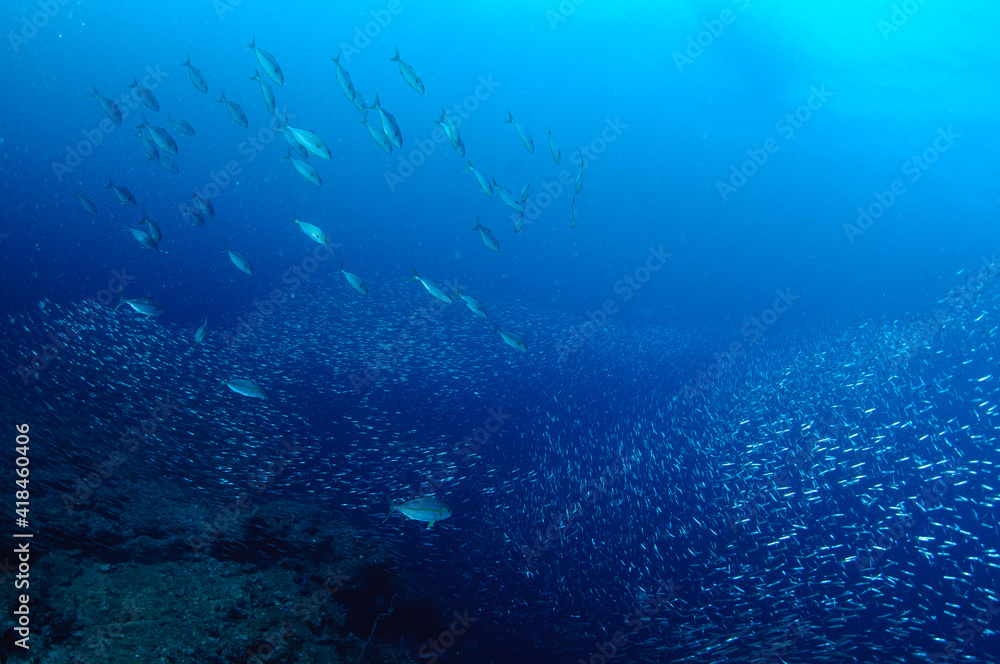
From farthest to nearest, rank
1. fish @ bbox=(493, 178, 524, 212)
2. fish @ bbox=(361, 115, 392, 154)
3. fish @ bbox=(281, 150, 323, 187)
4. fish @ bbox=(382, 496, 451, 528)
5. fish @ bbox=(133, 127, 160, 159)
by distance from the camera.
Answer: fish @ bbox=(133, 127, 160, 159) → fish @ bbox=(281, 150, 323, 187) → fish @ bbox=(493, 178, 524, 212) → fish @ bbox=(361, 115, 392, 154) → fish @ bbox=(382, 496, 451, 528)

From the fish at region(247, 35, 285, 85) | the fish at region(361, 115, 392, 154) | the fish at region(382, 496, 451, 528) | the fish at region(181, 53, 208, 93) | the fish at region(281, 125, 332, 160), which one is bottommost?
the fish at region(382, 496, 451, 528)

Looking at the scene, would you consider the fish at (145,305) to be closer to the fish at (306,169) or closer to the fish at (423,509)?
the fish at (306,169)

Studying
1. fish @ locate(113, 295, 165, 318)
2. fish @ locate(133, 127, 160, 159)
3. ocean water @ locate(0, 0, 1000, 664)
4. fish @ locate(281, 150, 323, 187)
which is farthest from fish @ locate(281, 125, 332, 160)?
fish @ locate(133, 127, 160, 159)

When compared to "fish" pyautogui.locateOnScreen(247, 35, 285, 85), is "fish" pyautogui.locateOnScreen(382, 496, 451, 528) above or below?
below

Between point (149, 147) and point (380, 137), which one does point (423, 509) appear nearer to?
point (380, 137)

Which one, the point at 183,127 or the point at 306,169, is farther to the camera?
the point at 183,127

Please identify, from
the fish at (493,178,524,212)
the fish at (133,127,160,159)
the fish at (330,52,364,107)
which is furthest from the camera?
the fish at (133,127,160,159)

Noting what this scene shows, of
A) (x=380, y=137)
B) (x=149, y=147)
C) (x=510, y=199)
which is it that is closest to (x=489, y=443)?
(x=510, y=199)

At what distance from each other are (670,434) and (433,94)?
2619 inches

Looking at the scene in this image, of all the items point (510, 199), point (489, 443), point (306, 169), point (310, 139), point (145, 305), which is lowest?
point (489, 443)

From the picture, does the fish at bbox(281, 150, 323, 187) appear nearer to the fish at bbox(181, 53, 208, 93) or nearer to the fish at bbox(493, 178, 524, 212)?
the fish at bbox(181, 53, 208, 93)

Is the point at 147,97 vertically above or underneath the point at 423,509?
above

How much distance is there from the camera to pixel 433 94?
212 feet

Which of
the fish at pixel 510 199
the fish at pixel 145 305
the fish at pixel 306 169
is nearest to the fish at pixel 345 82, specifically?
the fish at pixel 306 169
